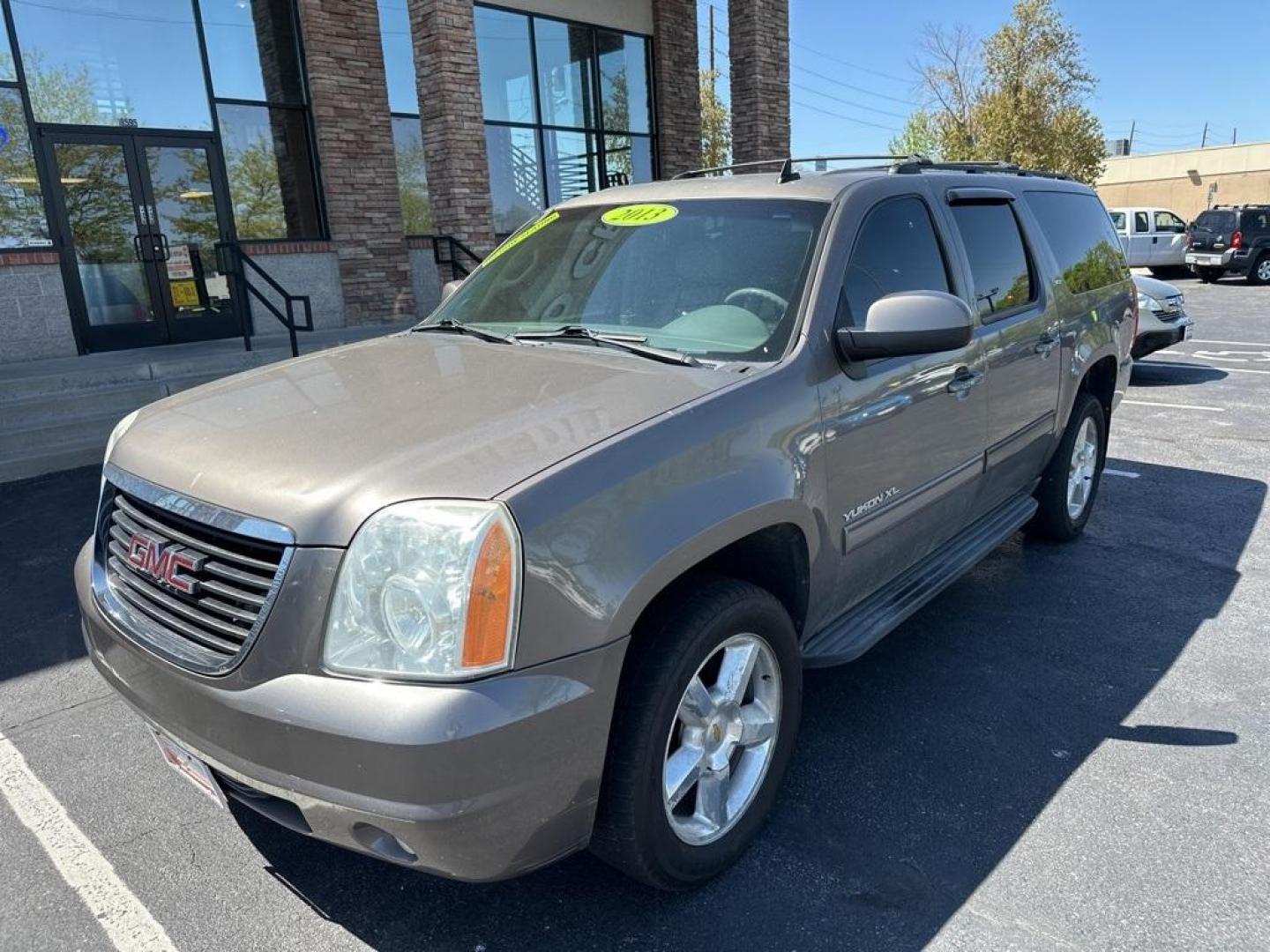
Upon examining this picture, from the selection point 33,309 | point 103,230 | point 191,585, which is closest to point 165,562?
point 191,585

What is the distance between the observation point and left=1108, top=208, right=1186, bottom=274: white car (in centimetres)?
2392

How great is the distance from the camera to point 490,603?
1.86 meters

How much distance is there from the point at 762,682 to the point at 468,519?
1202 millimetres

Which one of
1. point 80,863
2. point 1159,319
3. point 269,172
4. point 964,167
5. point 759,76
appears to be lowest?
point 80,863

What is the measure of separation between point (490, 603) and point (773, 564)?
1119 mm

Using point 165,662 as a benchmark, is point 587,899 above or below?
below

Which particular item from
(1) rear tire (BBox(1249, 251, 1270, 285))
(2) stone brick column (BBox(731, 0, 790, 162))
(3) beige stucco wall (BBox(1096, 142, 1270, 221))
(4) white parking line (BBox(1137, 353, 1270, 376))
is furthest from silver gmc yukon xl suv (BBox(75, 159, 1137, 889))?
(3) beige stucco wall (BBox(1096, 142, 1270, 221))

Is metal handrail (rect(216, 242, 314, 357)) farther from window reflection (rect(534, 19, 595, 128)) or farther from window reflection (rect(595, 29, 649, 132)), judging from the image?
window reflection (rect(595, 29, 649, 132))

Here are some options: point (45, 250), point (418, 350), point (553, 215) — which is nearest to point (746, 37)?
point (45, 250)

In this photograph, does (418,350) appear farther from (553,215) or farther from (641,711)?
(641,711)

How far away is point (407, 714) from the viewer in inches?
70.2

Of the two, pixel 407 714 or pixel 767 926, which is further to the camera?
pixel 767 926

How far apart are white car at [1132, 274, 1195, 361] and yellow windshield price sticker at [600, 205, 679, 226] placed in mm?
8274

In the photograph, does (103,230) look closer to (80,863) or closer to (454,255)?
(454,255)
